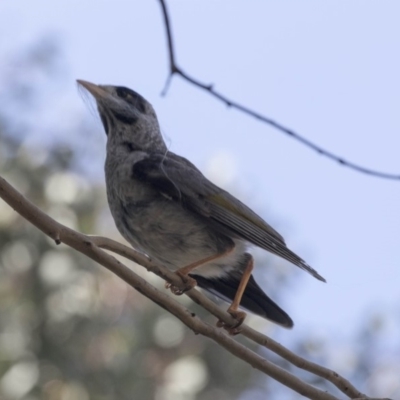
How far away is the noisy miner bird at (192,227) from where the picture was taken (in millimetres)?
5629

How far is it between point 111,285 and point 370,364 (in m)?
3.13

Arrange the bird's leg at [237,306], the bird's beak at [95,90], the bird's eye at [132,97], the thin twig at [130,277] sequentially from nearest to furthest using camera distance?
the thin twig at [130,277] < the bird's leg at [237,306] < the bird's beak at [95,90] < the bird's eye at [132,97]

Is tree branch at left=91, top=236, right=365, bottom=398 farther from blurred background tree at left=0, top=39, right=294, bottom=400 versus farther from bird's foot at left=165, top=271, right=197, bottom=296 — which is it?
blurred background tree at left=0, top=39, right=294, bottom=400

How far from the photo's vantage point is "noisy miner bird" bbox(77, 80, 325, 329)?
18.5 feet

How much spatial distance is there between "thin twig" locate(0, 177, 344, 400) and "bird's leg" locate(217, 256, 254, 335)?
669mm

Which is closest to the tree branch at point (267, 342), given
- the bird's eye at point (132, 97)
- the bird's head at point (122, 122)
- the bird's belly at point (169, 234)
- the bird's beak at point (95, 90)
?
the bird's belly at point (169, 234)

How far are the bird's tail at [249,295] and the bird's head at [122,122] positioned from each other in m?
0.99

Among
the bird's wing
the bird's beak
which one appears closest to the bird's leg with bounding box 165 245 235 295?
the bird's wing

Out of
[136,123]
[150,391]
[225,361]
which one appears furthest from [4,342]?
[136,123]

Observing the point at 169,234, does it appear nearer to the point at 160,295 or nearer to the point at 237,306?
the point at 237,306

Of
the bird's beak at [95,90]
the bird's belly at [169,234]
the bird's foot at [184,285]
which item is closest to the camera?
the bird's foot at [184,285]

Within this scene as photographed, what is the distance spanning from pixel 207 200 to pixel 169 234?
338 mm

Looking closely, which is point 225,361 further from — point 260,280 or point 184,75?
point 184,75

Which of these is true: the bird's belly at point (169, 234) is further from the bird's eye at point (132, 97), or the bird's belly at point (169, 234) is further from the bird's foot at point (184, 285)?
the bird's eye at point (132, 97)
